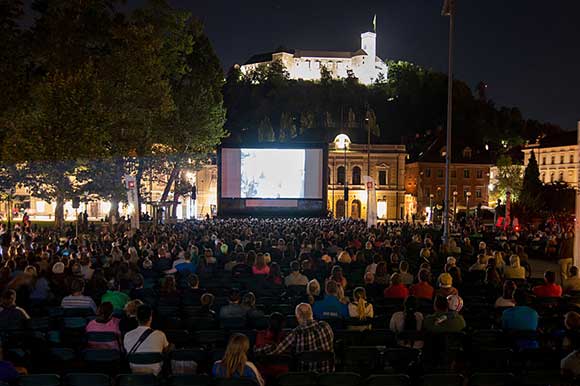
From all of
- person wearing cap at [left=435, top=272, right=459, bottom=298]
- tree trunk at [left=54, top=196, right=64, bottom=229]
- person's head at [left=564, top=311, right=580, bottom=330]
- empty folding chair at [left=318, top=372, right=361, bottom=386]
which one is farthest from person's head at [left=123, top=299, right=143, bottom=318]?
tree trunk at [left=54, top=196, right=64, bottom=229]

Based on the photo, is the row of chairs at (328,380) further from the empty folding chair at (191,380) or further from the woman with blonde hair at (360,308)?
the woman with blonde hair at (360,308)

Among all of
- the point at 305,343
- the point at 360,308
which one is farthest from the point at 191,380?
the point at 360,308

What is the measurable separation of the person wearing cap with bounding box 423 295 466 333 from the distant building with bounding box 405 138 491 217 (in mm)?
61068

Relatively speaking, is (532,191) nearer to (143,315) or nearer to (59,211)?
(59,211)

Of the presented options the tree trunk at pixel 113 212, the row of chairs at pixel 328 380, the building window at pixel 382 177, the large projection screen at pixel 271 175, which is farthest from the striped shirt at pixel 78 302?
the building window at pixel 382 177

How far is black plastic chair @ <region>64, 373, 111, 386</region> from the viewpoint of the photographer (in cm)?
545

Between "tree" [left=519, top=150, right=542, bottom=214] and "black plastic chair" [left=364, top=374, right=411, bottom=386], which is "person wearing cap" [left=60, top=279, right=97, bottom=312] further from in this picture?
"tree" [left=519, top=150, right=542, bottom=214]

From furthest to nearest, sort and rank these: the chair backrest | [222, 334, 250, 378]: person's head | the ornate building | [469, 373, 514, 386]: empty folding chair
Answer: the ornate building
[469, 373, 514, 386]: empty folding chair
the chair backrest
[222, 334, 250, 378]: person's head

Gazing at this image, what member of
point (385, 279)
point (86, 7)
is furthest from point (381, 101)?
point (385, 279)

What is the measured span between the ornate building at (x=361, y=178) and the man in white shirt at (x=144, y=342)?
56869 mm

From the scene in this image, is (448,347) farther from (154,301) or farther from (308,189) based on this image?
(308,189)

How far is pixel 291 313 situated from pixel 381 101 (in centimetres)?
8904

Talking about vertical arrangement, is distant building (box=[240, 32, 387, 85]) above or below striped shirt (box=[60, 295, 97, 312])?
above

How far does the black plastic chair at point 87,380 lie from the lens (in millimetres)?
5445
